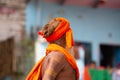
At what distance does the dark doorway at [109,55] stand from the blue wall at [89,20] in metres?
0.33

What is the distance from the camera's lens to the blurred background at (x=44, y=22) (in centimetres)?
1287

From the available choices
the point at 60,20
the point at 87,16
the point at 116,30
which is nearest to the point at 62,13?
the point at 87,16

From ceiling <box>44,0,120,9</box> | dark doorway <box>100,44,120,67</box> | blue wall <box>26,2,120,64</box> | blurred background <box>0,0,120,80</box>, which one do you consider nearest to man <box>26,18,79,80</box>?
blurred background <box>0,0,120,80</box>

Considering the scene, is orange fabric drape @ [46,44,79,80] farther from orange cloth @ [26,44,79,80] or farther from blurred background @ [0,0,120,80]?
blurred background @ [0,0,120,80]

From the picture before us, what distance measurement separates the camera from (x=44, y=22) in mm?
12883

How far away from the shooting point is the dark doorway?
1371 cm

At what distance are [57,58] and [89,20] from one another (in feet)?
33.3

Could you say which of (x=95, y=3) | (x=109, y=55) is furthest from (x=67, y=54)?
(x=109, y=55)

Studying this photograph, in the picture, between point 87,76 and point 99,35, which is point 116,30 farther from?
point 87,76

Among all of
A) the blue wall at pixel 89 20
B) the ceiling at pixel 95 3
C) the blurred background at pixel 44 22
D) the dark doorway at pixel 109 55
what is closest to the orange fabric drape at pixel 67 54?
the blurred background at pixel 44 22

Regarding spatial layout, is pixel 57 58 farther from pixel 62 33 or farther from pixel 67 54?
pixel 62 33

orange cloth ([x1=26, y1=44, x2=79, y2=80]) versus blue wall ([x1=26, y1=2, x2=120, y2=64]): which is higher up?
orange cloth ([x1=26, y1=44, x2=79, y2=80])

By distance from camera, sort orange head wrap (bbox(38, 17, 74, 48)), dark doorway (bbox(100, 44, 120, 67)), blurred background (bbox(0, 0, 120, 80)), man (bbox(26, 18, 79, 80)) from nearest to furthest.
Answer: man (bbox(26, 18, 79, 80))
orange head wrap (bbox(38, 17, 74, 48))
blurred background (bbox(0, 0, 120, 80))
dark doorway (bbox(100, 44, 120, 67))

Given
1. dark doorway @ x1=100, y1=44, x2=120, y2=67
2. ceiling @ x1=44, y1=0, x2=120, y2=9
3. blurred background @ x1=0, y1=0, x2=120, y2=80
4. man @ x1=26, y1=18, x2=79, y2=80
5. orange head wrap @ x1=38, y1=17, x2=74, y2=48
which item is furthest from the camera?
dark doorway @ x1=100, y1=44, x2=120, y2=67
